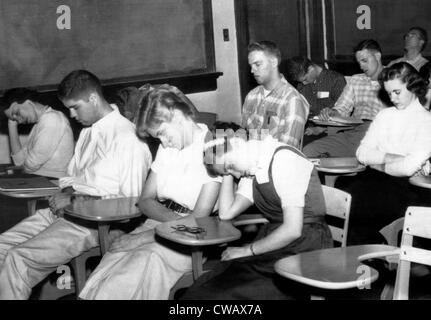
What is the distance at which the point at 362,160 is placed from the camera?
3.75m

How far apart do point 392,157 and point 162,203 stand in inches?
54.8

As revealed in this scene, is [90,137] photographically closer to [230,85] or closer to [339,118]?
[339,118]

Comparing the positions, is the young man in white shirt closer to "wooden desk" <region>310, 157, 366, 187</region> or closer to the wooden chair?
the wooden chair

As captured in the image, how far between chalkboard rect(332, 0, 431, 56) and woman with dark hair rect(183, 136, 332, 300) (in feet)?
14.1

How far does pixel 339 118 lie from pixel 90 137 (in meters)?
2.28

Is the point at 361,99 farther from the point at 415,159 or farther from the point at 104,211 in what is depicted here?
the point at 104,211

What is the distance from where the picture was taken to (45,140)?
3945mm

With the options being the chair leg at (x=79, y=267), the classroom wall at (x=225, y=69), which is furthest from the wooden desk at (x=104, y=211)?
the classroom wall at (x=225, y=69)

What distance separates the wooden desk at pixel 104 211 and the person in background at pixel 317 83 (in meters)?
3.34

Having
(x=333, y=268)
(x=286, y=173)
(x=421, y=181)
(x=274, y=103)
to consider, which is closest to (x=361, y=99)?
(x=274, y=103)

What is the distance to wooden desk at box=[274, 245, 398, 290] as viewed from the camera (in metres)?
1.95

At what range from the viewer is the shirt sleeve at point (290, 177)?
2.43 meters

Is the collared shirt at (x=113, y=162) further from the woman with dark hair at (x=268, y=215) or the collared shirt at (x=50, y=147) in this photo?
the woman with dark hair at (x=268, y=215)
